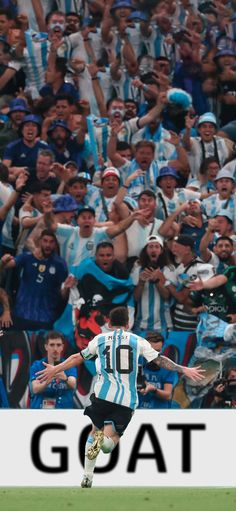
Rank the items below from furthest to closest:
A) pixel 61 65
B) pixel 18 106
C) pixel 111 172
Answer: pixel 61 65 → pixel 18 106 → pixel 111 172

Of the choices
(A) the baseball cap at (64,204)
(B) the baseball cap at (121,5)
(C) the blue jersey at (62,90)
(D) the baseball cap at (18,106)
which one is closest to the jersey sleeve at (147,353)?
(A) the baseball cap at (64,204)

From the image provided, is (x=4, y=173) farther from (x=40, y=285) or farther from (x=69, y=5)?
(x=69, y=5)

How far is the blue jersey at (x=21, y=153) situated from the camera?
16234mm

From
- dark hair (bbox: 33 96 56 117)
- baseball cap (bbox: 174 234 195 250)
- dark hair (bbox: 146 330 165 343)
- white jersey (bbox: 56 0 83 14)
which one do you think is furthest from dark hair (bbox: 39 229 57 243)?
white jersey (bbox: 56 0 83 14)

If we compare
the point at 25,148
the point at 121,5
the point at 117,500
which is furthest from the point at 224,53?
the point at 117,500

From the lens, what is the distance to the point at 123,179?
1650 centimetres

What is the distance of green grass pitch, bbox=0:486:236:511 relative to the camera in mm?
8758

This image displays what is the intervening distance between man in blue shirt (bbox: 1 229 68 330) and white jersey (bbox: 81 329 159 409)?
11.7 feet

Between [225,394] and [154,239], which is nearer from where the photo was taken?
[225,394]

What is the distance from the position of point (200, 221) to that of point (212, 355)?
8.36ft

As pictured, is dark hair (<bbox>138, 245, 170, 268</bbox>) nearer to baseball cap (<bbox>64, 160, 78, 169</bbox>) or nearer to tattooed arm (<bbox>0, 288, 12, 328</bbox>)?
tattooed arm (<bbox>0, 288, 12, 328</bbox>)

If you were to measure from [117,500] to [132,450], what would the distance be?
10.2 feet

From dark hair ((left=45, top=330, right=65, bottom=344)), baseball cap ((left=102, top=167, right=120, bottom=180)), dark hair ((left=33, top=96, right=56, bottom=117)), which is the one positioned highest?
dark hair ((left=33, top=96, right=56, bottom=117))

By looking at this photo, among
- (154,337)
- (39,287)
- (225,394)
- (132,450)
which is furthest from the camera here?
(39,287)
